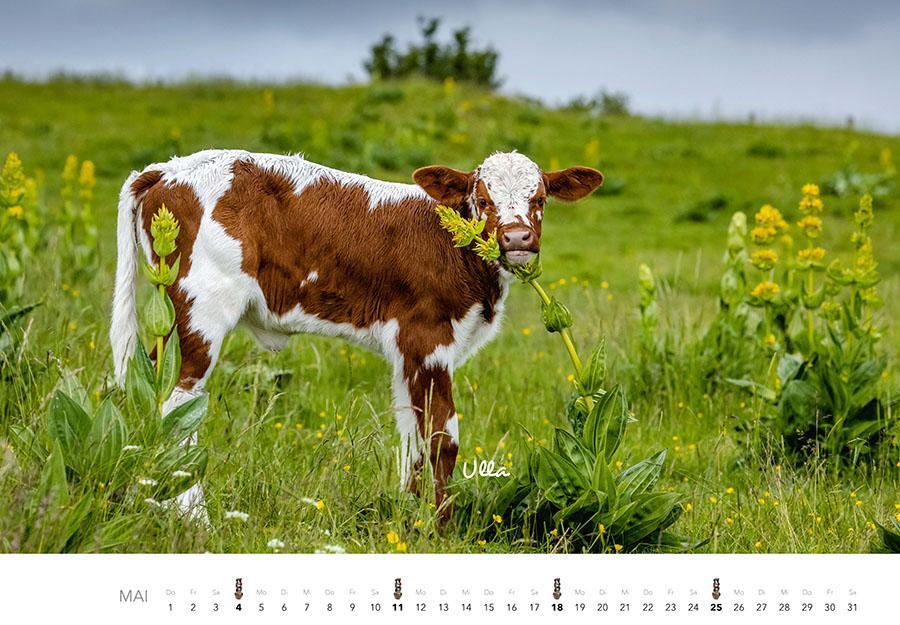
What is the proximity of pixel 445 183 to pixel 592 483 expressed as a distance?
1349 millimetres

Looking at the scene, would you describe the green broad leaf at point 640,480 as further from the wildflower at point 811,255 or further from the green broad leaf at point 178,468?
the wildflower at point 811,255

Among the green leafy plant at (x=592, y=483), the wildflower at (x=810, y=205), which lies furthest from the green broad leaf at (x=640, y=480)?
the wildflower at (x=810, y=205)

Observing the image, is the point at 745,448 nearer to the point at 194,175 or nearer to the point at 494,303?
the point at 494,303

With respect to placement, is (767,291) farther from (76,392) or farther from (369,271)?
(76,392)

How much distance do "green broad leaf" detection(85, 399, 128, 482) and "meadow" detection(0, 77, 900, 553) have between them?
0.06 m

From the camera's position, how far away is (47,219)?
33.9ft

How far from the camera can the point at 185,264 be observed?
165 inches

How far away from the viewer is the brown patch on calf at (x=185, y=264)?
13.7 feet

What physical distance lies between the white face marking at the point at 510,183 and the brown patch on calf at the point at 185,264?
111cm

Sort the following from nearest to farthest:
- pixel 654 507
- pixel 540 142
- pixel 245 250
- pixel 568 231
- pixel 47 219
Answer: pixel 654 507, pixel 245 250, pixel 47 219, pixel 568 231, pixel 540 142

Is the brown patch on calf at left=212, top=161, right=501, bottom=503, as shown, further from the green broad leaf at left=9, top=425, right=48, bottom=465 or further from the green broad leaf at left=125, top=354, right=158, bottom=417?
the green broad leaf at left=9, top=425, right=48, bottom=465

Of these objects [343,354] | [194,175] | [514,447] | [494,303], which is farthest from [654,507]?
[343,354]

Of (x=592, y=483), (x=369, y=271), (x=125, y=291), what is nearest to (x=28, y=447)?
(x=125, y=291)
